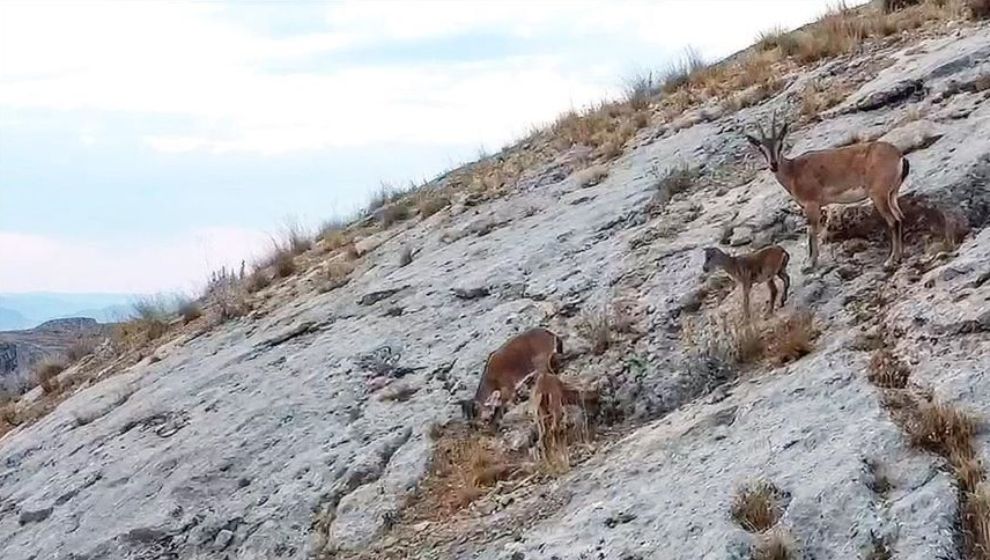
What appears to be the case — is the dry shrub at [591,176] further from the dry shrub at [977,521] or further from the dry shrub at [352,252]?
the dry shrub at [977,521]

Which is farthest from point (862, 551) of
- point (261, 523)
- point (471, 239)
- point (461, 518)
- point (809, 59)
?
point (809, 59)

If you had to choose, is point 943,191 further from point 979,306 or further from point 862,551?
point 862,551

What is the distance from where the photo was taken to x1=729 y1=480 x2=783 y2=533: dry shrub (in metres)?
6.07

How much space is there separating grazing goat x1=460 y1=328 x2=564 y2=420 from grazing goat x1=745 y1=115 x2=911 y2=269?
2.03 metres

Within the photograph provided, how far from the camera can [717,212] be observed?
1050 cm

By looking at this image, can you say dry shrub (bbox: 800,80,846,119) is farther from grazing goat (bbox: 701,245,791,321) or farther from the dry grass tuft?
the dry grass tuft

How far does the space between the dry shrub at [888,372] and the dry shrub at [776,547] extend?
1.31 m

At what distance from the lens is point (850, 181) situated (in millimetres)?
8578

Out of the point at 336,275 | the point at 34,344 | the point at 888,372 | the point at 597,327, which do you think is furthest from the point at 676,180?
the point at 34,344

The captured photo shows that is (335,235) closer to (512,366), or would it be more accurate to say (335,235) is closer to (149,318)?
(149,318)

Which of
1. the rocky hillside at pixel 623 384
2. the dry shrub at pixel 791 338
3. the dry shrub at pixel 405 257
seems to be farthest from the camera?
the dry shrub at pixel 405 257

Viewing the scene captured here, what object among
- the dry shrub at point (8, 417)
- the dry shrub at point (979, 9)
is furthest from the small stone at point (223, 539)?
the dry shrub at point (979, 9)

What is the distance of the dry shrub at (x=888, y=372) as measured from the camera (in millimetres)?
6773

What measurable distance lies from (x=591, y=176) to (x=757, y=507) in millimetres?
7679
